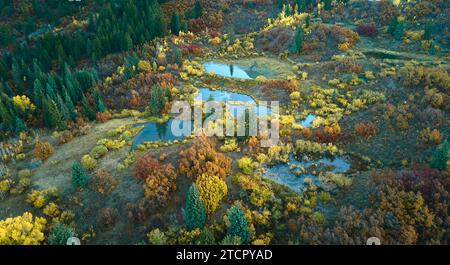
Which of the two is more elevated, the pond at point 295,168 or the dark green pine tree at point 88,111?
the dark green pine tree at point 88,111

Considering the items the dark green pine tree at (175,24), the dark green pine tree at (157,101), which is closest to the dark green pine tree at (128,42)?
the dark green pine tree at (175,24)

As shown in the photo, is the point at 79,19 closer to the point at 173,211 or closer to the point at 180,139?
the point at 180,139

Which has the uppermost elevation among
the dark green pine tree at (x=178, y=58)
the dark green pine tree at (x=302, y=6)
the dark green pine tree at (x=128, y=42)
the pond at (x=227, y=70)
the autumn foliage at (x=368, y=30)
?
the dark green pine tree at (x=302, y=6)

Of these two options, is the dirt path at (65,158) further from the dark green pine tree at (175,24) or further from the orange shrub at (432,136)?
the orange shrub at (432,136)

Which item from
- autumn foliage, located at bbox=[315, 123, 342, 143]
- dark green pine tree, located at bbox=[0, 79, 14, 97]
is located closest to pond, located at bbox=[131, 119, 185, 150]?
autumn foliage, located at bbox=[315, 123, 342, 143]

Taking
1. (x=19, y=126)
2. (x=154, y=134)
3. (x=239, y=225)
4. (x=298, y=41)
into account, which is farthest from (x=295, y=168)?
(x=19, y=126)

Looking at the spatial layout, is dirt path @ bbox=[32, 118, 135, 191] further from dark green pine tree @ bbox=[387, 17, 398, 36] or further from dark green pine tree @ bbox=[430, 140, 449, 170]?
dark green pine tree @ bbox=[387, 17, 398, 36]

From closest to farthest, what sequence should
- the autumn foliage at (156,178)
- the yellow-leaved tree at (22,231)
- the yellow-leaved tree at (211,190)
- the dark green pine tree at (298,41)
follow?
the yellow-leaved tree at (22,231) → the yellow-leaved tree at (211,190) → the autumn foliage at (156,178) → the dark green pine tree at (298,41)
